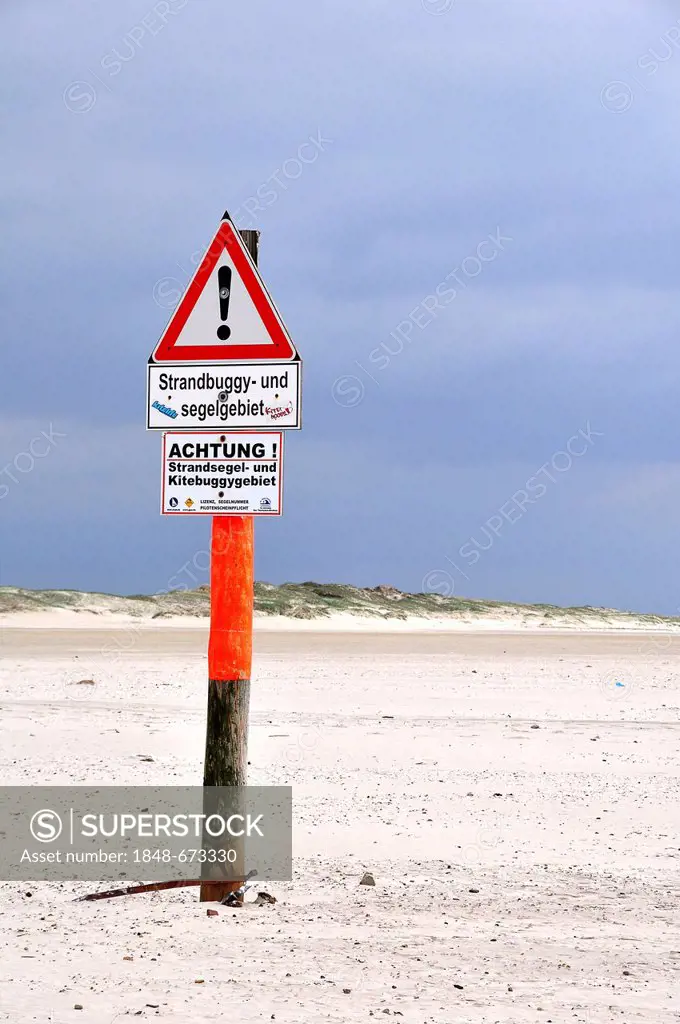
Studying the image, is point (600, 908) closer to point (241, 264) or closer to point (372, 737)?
point (241, 264)

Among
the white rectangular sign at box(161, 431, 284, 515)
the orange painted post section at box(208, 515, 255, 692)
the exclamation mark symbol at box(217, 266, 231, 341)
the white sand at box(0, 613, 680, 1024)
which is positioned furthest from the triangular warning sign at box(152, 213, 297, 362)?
the white sand at box(0, 613, 680, 1024)

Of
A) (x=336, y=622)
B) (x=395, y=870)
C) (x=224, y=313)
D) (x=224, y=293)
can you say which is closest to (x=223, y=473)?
(x=224, y=313)

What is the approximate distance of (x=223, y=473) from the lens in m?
6.85

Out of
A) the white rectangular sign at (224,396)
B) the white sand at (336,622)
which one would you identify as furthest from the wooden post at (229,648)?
the white sand at (336,622)

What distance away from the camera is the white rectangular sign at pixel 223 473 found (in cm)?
679

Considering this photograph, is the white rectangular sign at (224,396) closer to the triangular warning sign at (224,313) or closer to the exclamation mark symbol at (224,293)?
the triangular warning sign at (224,313)

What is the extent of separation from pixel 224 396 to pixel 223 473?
46cm

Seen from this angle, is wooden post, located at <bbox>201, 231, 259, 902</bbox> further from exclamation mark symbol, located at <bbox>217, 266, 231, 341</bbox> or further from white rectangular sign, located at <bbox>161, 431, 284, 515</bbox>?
exclamation mark symbol, located at <bbox>217, 266, 231, 341</bbox>

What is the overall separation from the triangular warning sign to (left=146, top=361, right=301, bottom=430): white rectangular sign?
74 mm

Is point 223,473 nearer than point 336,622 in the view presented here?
Yes

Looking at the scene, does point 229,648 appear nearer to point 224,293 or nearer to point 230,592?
point 230,592

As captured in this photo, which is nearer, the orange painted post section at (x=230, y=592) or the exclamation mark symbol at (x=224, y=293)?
the orange painted post section at (x=230, y=592)

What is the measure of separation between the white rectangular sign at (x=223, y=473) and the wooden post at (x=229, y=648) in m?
0.12

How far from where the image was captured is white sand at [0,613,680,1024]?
5531 mm
